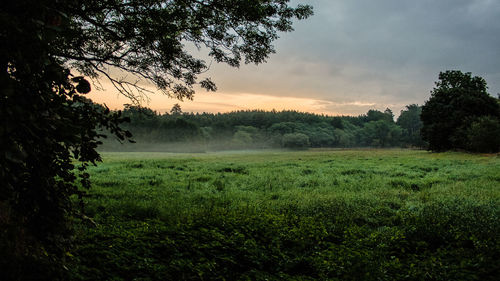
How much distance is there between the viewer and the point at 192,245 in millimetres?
5367

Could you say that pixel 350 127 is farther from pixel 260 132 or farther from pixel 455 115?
pixel 455 115

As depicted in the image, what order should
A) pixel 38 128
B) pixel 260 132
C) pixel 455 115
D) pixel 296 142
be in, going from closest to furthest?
1. pixel 38 128
2. pixel 455 115
3. pixel 296 142
4. pixel 260 132

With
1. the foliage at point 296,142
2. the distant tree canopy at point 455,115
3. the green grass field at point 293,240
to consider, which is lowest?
the green grass field at point 293,240

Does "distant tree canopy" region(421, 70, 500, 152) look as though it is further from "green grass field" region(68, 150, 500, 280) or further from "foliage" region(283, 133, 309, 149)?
"foliage" region(283, 133, 309, 149)

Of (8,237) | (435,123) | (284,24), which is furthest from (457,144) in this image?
(8,237)

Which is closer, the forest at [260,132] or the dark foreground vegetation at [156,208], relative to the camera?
the dark foreground vegetation at [156,208]

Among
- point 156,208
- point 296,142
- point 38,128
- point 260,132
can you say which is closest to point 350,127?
point 260,132

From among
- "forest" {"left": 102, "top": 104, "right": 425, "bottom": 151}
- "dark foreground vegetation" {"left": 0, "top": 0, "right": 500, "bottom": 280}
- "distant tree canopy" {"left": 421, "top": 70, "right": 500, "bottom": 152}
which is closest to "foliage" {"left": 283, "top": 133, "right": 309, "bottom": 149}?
"forest" {"left": 102, "top": 104, "right": 425, "bottom": 151}

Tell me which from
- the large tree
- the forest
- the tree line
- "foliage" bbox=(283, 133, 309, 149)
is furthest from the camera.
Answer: "foliage" bbox=(283, 133, 309, 149)

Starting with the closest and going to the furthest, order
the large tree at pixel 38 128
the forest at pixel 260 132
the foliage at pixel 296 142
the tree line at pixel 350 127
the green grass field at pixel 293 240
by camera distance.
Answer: the large tree at pixel 38 128 < the green grass field at pixel 293 240 < the tree line at pixel 350 127 < the forest at pixel 260 132 < the foliage at pixel 296 142

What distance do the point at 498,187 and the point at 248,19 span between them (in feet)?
44.0

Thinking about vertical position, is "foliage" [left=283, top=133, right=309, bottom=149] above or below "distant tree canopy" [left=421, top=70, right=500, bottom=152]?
below

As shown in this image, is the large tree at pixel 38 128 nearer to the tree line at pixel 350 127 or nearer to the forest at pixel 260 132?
the tree line at pixel 350 127

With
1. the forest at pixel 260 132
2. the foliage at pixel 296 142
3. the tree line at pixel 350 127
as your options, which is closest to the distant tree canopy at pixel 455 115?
the tree line at pixel 350 127
